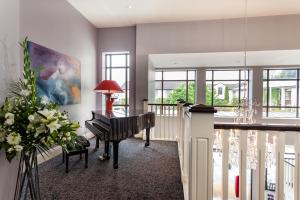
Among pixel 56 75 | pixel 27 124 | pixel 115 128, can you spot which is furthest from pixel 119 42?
pixel 27 124

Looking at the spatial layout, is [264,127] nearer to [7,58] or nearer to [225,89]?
[7,58]

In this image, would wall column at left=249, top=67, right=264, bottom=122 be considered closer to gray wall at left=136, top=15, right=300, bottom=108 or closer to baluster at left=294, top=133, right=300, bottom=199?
gray wall at left=136, top=15, right=300, bottom=108

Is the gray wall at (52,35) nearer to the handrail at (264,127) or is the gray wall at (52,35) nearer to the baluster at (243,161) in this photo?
the handrail at (264,127)

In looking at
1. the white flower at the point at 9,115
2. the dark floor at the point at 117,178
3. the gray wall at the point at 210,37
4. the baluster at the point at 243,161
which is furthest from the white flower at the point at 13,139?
the gray wall at the point at 210,37

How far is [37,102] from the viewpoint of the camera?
1382 millimetres

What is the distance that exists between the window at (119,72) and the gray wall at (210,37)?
2.10 ft

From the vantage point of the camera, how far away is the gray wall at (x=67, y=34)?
3111 millimetres

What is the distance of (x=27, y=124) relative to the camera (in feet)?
4.14

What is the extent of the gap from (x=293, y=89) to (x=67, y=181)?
915 cm

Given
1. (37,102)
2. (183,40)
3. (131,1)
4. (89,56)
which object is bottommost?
(37,102)

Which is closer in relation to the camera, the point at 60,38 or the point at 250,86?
the point at 60,38

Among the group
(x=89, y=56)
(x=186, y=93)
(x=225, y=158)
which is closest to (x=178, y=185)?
(x=225, y=158)

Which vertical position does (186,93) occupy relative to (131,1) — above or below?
below

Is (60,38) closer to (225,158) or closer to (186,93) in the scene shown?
(225,158)
